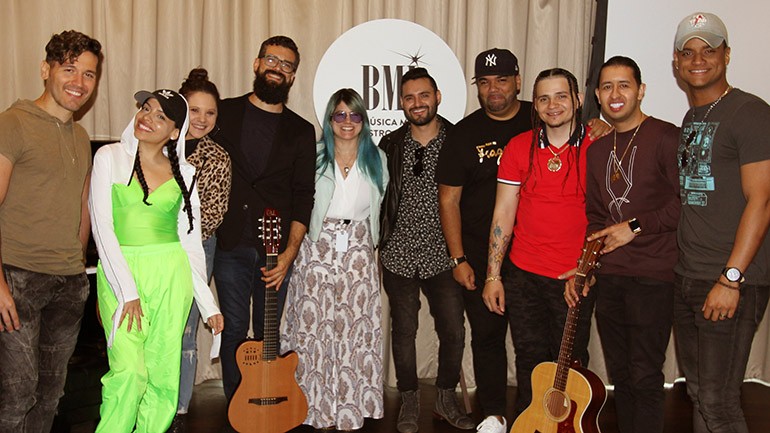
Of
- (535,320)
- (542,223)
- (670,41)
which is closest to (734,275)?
(542,223)

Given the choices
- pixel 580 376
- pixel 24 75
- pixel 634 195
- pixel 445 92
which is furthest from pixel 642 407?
pixel 24 75

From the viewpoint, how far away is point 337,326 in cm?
391

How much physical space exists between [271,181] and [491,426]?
1.67 m

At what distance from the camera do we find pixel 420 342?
4.90 m

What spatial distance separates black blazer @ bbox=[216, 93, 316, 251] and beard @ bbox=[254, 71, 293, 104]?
0.39 ft

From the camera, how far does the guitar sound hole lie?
335 centimetres

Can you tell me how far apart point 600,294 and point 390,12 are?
7.60ft

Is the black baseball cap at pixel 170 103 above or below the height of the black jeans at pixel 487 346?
above

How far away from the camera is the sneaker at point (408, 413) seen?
399cm

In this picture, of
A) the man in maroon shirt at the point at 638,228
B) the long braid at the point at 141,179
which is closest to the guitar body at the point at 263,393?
the long braid at the point at 141,179

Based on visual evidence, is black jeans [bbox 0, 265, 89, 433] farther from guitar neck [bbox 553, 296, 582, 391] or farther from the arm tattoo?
guitar neck [bbox 553, 296, 582, 391]

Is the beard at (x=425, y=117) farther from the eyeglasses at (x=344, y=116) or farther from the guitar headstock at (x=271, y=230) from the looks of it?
the guitar headstock at (x=271, y=230)

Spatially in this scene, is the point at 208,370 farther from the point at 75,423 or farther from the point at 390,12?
the point at 390,12

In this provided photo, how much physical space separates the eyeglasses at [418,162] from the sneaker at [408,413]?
3.86 feet
